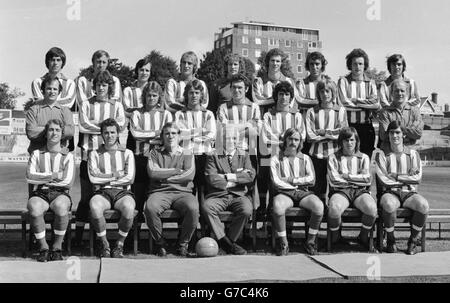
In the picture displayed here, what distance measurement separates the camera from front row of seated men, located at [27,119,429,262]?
613cm

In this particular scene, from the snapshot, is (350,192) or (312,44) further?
(312,44)

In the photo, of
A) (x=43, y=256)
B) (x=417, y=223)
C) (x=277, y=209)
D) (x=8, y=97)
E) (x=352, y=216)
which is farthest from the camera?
(x=8, y=97)

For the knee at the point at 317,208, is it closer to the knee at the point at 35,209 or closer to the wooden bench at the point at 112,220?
the wooden bench at the point at 112,220

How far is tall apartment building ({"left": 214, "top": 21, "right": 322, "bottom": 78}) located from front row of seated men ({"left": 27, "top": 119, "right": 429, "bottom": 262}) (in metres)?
64.5

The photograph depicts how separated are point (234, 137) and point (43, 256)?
2.63 metres

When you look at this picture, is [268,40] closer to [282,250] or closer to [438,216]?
[438,216]

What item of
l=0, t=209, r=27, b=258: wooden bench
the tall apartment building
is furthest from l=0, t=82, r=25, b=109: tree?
l=0, t=209, r=27, b=258: wooden bench

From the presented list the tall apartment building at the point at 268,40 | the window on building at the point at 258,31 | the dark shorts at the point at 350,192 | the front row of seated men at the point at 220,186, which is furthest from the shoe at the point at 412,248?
the window on building at the point at 258,31

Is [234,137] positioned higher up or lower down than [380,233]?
higher up

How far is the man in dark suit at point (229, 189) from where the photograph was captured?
634cm

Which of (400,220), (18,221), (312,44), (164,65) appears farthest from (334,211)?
(312,44)

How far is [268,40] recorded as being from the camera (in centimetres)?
7444

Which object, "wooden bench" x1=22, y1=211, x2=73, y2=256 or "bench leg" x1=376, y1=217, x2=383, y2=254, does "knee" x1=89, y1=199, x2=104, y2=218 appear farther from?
"bench leg" x1=376, y1=217, x2=383, y2=254
